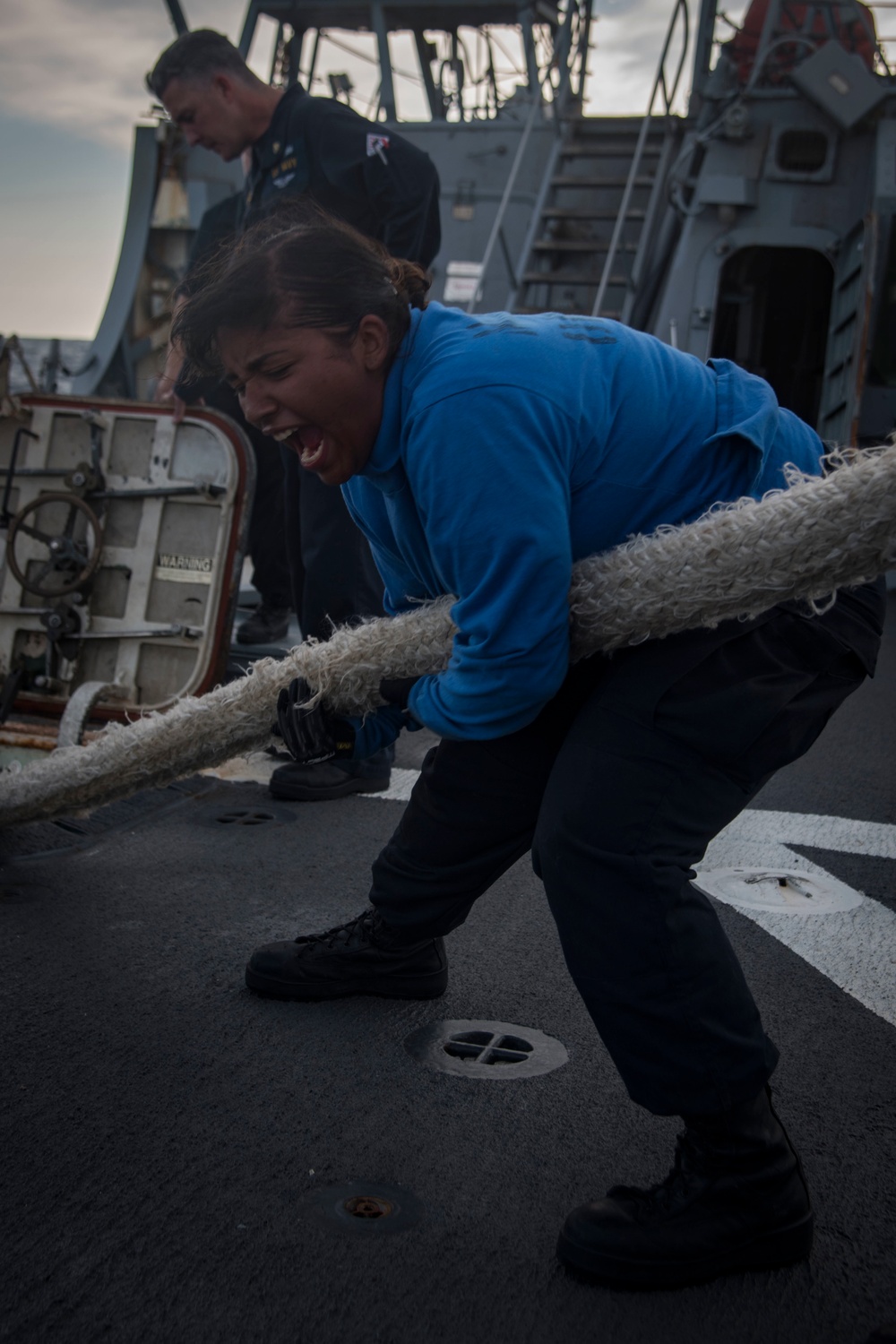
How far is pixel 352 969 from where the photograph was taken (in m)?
2.07

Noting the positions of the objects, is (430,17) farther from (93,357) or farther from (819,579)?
(819,579)

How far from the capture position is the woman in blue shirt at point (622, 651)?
4.46 feet

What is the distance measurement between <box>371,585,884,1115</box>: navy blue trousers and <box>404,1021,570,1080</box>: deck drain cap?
45 cm

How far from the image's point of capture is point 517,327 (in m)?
1.46

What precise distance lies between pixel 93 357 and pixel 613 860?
7728 mm

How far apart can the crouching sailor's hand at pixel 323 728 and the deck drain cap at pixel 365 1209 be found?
0.66m

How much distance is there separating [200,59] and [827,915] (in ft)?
9.75

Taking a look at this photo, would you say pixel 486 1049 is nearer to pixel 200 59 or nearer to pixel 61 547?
pixel 61 547

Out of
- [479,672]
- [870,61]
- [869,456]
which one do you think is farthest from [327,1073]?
[870,61]

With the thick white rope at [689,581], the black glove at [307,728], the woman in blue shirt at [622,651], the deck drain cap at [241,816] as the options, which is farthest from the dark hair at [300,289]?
the deck drain cap at [241,816]

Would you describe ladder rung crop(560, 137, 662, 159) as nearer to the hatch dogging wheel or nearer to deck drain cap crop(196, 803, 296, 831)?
the hatch dogging wheel

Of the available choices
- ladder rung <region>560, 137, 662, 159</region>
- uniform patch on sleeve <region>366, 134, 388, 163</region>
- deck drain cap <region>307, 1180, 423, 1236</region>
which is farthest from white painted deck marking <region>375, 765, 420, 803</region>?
ladder rung <region>560, 137, 662, 159</region>

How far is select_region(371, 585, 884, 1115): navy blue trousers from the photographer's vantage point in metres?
1.36

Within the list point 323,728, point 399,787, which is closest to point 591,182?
point 399,787
